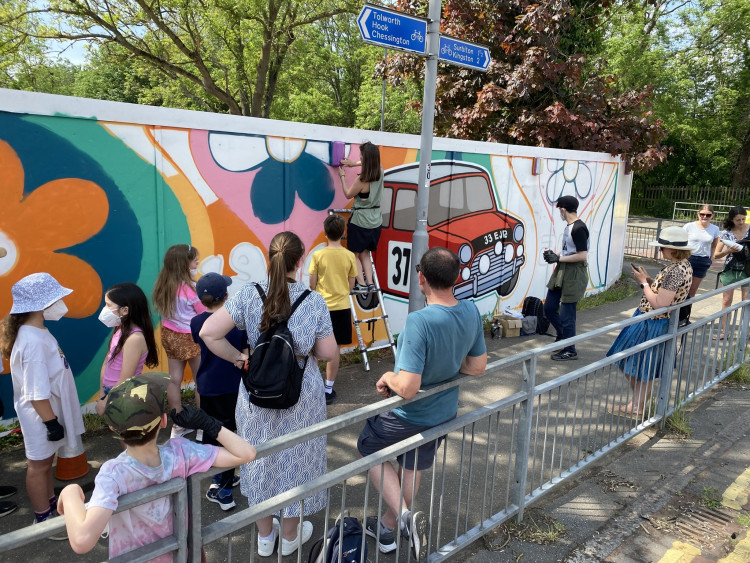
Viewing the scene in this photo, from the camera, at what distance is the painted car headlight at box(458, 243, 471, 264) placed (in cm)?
780

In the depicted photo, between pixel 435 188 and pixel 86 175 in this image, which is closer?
pixel 86 175

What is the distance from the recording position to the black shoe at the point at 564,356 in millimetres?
6730

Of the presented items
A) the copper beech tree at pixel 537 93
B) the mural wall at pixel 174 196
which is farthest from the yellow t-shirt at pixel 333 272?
the copper beech tree at pixel 537 93

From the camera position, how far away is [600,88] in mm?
11977

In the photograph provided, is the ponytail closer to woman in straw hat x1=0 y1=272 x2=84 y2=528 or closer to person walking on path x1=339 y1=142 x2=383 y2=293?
woman in straw hat x1=0 y1=272 x2=84 y2=528

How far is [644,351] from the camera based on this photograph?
4484mm

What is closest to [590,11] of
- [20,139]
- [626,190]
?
[626,190]

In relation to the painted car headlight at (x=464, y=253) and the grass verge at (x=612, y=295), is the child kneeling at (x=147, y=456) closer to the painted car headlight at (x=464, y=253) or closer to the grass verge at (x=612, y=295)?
the painted car headlight at (x=464, y=253)

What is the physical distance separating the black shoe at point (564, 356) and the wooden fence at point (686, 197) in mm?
24863

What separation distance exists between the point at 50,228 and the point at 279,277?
256 centimetres

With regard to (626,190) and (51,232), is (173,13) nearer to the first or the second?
(626,190)

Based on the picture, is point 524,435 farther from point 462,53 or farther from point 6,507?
point 462,53

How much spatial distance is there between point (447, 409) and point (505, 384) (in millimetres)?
3165

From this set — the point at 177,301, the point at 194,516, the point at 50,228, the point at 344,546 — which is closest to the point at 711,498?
the point at 344,546
